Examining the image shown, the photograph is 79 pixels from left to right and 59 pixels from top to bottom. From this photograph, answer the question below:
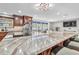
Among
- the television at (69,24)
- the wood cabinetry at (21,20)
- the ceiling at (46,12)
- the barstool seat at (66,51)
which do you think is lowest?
the barstool seat at (66,51)

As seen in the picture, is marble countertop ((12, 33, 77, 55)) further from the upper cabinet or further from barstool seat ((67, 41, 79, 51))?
the upper cabinet

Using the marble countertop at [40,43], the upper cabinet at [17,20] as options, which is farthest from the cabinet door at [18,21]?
the marble countertop at [40,43]

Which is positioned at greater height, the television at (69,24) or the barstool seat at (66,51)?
the television at (69,24)

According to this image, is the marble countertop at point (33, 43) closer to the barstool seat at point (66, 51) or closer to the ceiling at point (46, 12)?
the barstool seat at point (66, 51)

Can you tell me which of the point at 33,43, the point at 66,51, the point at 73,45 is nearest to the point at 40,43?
the point at 33,43

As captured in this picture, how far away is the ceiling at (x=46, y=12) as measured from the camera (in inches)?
87.2

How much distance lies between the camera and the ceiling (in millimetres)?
2215

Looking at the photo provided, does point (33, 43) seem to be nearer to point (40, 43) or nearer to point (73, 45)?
point (40, 43)

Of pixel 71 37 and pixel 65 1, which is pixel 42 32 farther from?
pixel 65 1

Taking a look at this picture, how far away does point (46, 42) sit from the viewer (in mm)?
2270

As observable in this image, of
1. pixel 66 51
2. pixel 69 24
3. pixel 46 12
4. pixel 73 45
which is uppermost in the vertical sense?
pixel 46 12

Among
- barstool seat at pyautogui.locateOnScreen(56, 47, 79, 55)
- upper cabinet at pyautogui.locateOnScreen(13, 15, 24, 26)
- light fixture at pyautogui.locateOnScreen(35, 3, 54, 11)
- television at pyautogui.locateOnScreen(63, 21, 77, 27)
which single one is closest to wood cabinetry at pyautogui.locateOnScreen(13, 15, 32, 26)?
upper cabinet at pyautogui.locateOnScreen(13, 15, 24, 26)

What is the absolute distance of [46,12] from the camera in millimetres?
2266
